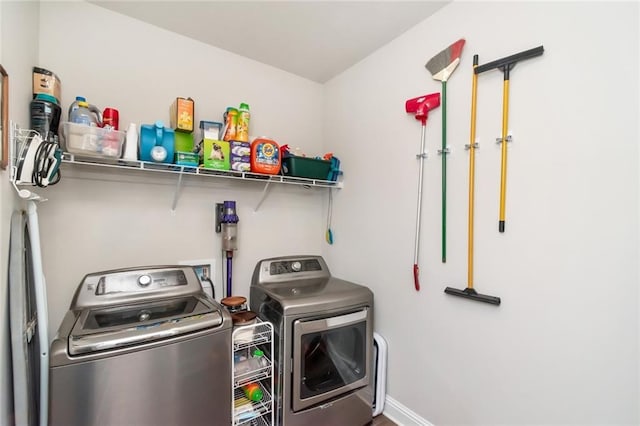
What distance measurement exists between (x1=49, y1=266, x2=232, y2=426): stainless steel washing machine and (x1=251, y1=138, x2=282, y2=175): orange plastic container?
835 mm

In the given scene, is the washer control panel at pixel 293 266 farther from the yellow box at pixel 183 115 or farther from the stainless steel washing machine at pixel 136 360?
the yellow box at pixel 183 115

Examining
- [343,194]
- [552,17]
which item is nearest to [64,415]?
[343,194]

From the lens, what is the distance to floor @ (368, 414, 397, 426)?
5.70 ft

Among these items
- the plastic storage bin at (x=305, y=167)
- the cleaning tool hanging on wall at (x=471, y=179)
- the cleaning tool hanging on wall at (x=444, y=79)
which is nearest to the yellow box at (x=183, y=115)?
the plastic storage bin at (x=305, y=167)

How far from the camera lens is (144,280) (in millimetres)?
1482

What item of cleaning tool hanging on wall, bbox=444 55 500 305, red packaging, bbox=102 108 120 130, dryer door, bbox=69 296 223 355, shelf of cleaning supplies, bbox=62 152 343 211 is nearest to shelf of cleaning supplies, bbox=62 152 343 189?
shelf of cleaning supplies, bbox=62 152 343 211

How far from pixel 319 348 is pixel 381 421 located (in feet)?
2.22

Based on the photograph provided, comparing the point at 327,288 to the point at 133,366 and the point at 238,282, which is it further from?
the point at 133,366

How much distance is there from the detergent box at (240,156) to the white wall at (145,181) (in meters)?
0.33

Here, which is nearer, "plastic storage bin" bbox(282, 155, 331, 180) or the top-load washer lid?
the top-load washer lid

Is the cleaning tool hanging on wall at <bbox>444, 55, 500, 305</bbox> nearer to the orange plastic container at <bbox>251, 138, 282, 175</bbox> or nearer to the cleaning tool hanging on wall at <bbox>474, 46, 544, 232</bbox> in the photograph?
the cleaning tool hanging on wall at <bbox>474, 46, 544, 232</bbox>

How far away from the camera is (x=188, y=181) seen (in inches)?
72.7

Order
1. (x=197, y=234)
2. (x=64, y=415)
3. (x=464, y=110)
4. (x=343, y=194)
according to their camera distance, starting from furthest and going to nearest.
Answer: (x=343, y=194) < (x=197, y=234) < (x=464, y=110) < (x=64, y=415)

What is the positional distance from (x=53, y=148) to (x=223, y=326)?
0.96 meters
